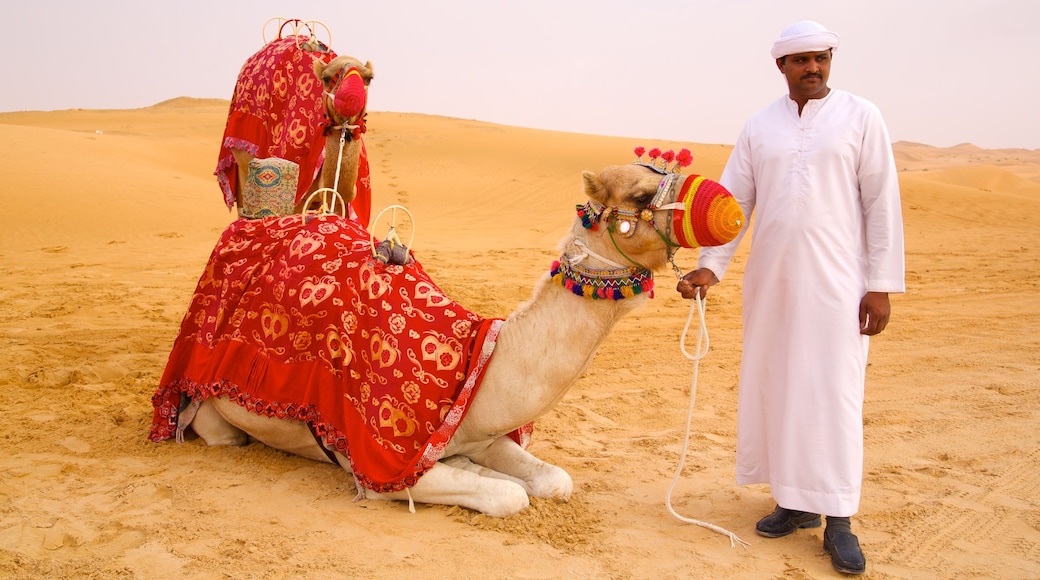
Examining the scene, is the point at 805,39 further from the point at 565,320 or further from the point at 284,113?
the point at 284,113

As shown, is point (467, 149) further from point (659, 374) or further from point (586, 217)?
point (586, 217)

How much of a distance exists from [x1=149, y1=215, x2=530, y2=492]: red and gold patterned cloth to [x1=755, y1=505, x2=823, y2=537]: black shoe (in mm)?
1216

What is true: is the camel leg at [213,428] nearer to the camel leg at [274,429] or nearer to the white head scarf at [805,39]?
the camel leg at [274,429]

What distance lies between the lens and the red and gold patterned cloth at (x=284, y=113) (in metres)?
5.75

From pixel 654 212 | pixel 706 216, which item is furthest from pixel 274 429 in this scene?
pixel 706 216

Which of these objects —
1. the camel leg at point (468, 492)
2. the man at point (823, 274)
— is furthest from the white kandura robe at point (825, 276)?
the camel leg at point (468, 492)

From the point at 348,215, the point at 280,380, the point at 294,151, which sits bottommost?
the point at 280,380

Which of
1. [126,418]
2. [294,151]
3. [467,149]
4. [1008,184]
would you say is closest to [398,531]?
[126,418]

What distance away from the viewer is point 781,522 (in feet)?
12.3

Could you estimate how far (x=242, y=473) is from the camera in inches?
167

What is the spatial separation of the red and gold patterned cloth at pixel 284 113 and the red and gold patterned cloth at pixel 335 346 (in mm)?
1276

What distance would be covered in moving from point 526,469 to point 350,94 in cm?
236

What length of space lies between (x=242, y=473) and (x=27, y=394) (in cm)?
212

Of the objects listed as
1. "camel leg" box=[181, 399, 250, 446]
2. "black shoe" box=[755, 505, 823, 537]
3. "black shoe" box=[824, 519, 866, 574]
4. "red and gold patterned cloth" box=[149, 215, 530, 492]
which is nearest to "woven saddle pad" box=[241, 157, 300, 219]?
"red and gold patterned cloth" box=[149, 215, 530, 492]
